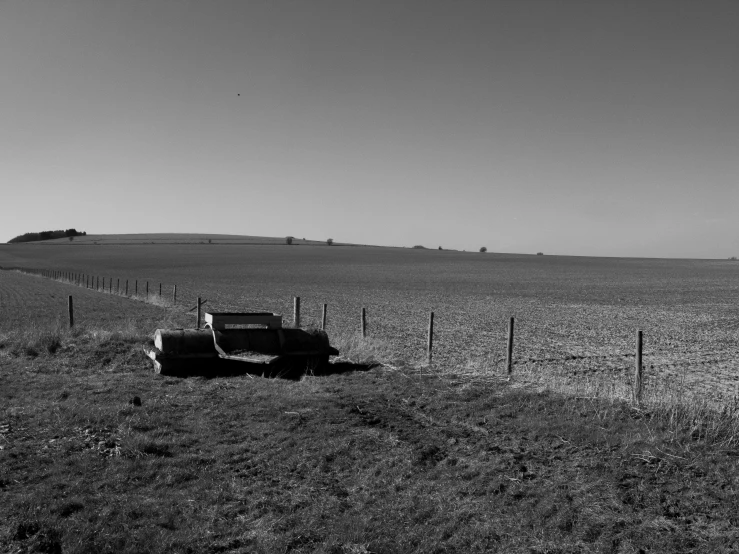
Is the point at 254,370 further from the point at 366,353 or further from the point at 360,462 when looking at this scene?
the point at 360,462

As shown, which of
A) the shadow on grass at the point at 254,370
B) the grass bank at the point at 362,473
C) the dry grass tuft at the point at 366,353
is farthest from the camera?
the dry grass tuft at the point at 366,353

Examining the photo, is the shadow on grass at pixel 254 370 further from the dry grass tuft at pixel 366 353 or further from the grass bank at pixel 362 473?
the grass bank at pixel 362 473

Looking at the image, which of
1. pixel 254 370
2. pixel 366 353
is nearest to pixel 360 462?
pixel 254 370

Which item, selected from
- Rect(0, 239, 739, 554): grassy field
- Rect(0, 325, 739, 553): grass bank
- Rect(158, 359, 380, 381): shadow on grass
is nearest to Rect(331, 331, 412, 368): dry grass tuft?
Rect(0, 239, 739, 554): grassy field

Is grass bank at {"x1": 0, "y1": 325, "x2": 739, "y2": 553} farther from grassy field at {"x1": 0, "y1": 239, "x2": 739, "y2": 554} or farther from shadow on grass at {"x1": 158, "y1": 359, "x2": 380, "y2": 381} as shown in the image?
shadow on grass at {"x1": 158, "y1": 359, "x2": 380, "y2": 381}

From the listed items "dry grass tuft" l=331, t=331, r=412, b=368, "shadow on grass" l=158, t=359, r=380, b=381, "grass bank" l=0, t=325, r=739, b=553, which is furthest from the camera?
"dry grass tuft" l=331, t=331, r=412, b=368

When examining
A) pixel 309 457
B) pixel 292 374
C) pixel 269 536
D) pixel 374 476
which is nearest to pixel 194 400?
pixel 292 374

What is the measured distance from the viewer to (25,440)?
24.5ft

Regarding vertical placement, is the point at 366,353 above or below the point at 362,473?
above

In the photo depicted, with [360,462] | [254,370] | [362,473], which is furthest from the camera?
[254,370]

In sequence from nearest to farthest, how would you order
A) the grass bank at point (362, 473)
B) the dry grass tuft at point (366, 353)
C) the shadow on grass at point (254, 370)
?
the grass bank at point (362, 473), the shadow on grass at point (254, 370), the dry grass tuft at point (366, 353)

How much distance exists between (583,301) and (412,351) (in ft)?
89.0

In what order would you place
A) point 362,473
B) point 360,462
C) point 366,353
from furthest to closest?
1. point 366,353
2. point 360,462
3. point 362,473

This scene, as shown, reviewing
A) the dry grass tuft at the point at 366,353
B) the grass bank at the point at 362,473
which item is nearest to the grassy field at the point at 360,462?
the grass bank at the point at 362,473
